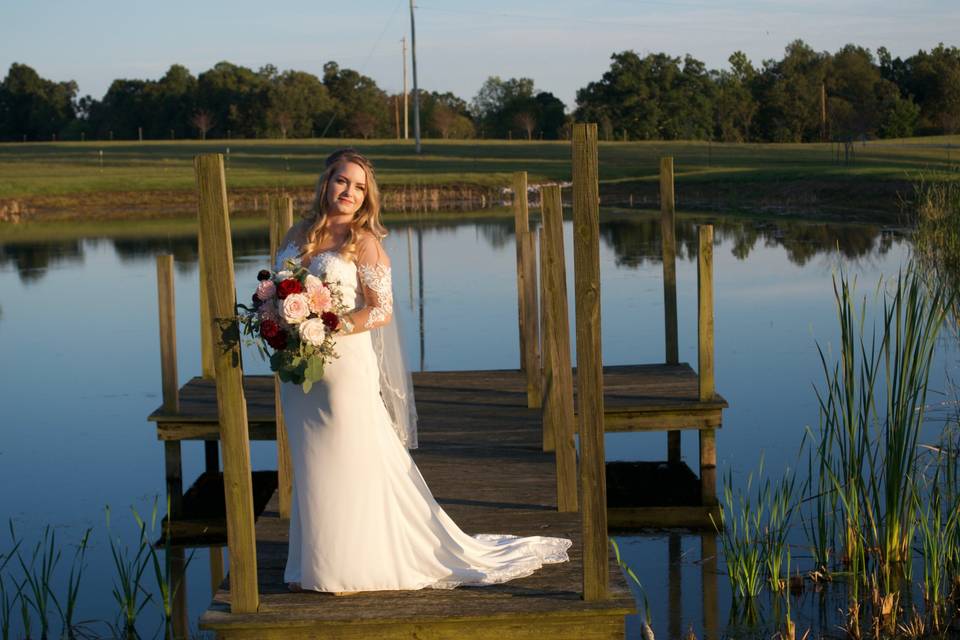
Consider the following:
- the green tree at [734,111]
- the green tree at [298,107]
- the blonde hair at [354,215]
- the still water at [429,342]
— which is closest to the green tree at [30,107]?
the green tree at [298,107]

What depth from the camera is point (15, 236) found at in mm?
36375

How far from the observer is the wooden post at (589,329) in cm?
545

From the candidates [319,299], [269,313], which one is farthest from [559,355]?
[269,313]

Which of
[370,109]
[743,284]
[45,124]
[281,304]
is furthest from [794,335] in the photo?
[45,124]

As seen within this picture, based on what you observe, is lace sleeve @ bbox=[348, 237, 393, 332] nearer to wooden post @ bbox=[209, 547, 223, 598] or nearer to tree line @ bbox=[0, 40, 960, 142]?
wooden post @ bbox=[209, 547, 223, 598]

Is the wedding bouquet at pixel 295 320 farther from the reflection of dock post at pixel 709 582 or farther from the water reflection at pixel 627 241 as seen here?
the water reflection at pixel 627 241

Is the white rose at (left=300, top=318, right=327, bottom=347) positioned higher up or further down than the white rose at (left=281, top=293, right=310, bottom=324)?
further down

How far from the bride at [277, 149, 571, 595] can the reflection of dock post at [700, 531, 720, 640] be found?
73.8 inches

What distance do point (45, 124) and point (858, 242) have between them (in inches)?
2739

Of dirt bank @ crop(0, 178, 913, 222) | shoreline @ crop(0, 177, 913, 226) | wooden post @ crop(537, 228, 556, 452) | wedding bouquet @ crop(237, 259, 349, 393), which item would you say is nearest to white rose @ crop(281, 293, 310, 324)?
wedding bouquet @ crop(237, 259, 349, 393)

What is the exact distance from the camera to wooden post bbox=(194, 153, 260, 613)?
5305mm

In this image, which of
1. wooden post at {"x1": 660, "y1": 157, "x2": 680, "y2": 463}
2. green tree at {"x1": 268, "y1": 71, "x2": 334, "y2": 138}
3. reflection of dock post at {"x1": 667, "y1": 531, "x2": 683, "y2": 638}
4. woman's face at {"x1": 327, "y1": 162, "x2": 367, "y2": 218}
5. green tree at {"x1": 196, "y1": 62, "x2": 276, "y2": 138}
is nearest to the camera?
woman's face at {"x1": 327, "y1": 162, "x2": 367, "y2": 218}

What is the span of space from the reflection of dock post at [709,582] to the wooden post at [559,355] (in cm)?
102

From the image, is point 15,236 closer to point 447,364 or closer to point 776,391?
point 447,364
